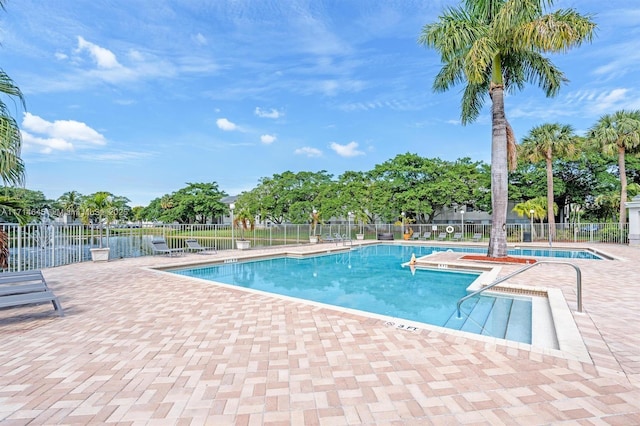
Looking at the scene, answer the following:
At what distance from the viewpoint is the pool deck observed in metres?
2.24

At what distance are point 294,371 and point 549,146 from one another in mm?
23718

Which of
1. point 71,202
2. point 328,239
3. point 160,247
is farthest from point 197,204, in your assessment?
point 160,247

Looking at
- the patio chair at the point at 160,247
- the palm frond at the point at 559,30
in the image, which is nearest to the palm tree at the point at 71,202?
the patio chair at the point at 160,247

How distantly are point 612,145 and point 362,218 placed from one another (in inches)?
622

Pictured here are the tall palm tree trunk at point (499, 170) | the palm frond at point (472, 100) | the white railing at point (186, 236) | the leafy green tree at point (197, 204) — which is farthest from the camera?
the leafy green tree at point (197, 204)

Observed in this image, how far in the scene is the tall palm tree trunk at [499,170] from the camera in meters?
10.7

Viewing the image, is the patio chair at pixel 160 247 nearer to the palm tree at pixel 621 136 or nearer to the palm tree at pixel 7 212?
the palm tree at pixel 7 212

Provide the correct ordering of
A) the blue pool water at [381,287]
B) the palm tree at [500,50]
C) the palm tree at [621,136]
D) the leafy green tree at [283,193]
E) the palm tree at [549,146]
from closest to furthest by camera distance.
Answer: the blue pool water at [381,287] < the palm tree at [500,50] < the palm tree at [621,136] < the palm tree at [549,146] < the leafy green tree at [283,193]

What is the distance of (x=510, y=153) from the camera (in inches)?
445

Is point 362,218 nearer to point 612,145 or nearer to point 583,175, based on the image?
point 612,145

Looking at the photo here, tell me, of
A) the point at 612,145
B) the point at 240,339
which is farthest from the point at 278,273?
the point at 612,145

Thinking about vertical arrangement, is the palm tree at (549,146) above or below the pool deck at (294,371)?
above

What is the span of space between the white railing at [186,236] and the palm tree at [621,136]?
8.71ft

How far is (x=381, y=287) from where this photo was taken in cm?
849
